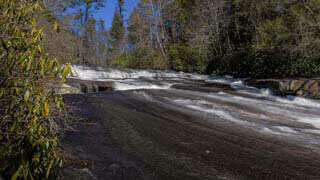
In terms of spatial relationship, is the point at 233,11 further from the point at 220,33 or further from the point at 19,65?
the point at 19,65

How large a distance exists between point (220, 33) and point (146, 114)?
69.9 ft

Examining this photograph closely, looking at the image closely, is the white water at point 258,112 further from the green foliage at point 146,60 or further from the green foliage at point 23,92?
the green foliage at point 146,60

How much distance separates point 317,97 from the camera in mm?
13328

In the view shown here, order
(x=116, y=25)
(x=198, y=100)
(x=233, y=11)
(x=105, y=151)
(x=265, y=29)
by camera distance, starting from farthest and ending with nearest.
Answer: (x=116, y=25)
(x=233, y=11)
(x=265, y=29)
(x=198, y=100)
(x=105, y=151)

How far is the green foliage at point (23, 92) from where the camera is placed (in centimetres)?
228

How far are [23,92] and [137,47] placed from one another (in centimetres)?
3270

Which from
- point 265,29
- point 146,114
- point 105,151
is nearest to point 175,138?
point 105,151

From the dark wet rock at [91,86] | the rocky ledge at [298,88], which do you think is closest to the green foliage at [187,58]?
the rocky ledge at [298,88]

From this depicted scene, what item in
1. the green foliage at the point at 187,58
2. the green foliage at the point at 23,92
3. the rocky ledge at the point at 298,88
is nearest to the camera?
the green foliage at the point at 23,92

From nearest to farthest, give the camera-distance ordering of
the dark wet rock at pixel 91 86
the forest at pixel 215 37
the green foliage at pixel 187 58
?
the dark wet rock at pixel 91 86
the forest at pixel 215 37
the green foliage at pixel 187 58

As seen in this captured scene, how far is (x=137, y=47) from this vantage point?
114 feet

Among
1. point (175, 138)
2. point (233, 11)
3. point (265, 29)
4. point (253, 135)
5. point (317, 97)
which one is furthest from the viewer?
point (233, 11)

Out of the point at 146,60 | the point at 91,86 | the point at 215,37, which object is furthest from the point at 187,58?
the point at 91,86

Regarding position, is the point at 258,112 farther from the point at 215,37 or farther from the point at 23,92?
the point at 215,37
